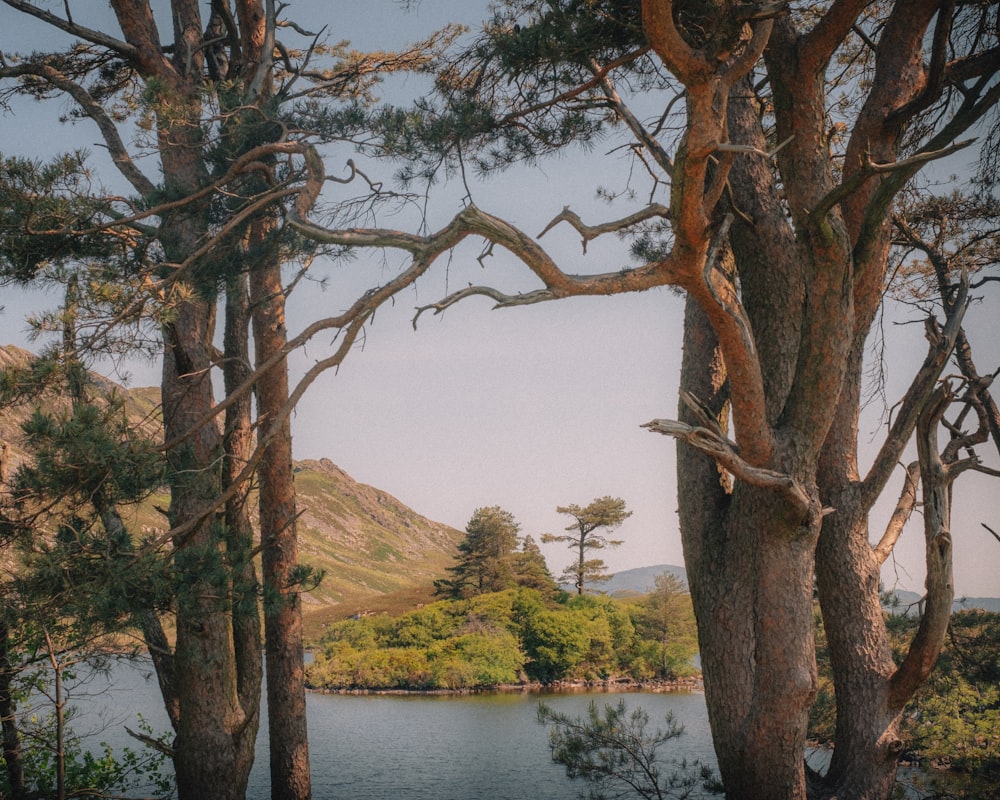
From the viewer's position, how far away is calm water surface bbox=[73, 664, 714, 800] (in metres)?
11.6

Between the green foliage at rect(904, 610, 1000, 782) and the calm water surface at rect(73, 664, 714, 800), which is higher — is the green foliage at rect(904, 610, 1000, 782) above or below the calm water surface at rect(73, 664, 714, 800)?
above

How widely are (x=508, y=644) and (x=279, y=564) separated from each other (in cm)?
2127

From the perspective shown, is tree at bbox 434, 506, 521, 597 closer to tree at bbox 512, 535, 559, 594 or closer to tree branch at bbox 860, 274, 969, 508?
tree at bbox 512, 535, 559, 594

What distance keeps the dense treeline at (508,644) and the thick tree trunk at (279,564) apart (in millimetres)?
20010

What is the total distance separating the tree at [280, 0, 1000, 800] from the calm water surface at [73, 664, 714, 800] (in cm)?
447

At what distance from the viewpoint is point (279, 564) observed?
Result: 7.19 metres

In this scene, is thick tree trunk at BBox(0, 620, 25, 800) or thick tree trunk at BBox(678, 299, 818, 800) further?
thick tree trunk at BBox(0, 620, 25, 800)

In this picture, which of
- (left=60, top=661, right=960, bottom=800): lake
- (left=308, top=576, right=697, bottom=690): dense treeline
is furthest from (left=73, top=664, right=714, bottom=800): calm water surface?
(left=308, top=576, right=697, bottom=690): dense treeline

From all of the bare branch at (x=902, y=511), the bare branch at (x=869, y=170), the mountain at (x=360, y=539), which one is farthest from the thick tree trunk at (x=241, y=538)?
the mountain at (x=360, y=539)

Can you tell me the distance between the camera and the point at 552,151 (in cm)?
575

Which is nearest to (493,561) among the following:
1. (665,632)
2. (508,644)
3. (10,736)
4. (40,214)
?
(508,644)

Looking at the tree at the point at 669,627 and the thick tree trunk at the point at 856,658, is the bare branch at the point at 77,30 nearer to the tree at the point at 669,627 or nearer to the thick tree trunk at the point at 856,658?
the thick tree trunk at the point at 856,658

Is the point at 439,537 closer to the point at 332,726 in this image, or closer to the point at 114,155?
the point at 332,726

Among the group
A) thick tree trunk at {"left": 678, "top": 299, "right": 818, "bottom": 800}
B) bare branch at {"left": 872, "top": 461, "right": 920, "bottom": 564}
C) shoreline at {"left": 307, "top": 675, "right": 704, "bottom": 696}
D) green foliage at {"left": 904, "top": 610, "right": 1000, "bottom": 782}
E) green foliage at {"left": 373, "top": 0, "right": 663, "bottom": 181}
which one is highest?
green foliage at {"left": 373, "top": 0, "right": 663, "bottom": 181}
